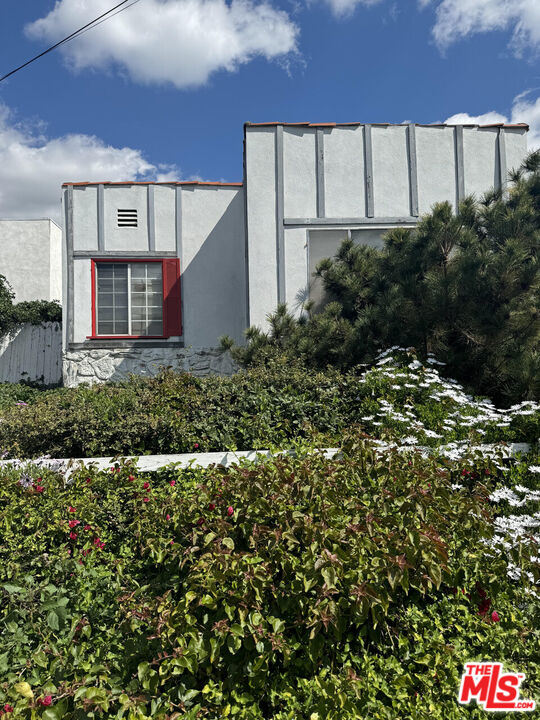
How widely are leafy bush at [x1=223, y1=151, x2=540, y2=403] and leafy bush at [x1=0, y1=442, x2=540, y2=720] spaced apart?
2.59 metres

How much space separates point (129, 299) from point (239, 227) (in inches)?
102

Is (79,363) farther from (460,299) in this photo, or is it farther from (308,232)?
(460,299)

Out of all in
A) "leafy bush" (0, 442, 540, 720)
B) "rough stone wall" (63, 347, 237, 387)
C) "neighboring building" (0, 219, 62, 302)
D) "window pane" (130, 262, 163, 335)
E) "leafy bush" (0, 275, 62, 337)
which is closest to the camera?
"leafy bush" (0, 442, 540, 720)

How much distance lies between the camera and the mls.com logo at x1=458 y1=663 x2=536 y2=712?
72.7 inches

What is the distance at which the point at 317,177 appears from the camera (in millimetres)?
7582

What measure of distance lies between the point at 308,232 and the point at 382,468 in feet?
18.1

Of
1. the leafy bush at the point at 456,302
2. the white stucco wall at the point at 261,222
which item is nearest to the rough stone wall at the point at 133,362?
the white stucco wall at the point at 261,222

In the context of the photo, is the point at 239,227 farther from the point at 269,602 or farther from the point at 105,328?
the point at 269,602

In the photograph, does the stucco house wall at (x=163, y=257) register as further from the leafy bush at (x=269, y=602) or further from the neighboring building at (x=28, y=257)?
the neighboring building at (x=28, y=257)

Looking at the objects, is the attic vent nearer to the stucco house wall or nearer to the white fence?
the stucco house wall

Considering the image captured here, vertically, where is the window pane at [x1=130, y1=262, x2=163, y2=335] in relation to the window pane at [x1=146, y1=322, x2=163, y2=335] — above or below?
above

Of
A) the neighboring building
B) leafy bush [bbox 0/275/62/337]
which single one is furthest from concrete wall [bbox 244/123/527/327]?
the neighboring building

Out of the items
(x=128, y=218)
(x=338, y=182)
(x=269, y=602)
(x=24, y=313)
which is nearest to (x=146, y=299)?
(x=128, y=218)

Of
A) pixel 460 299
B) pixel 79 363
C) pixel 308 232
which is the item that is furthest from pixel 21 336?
pixel 460 299
